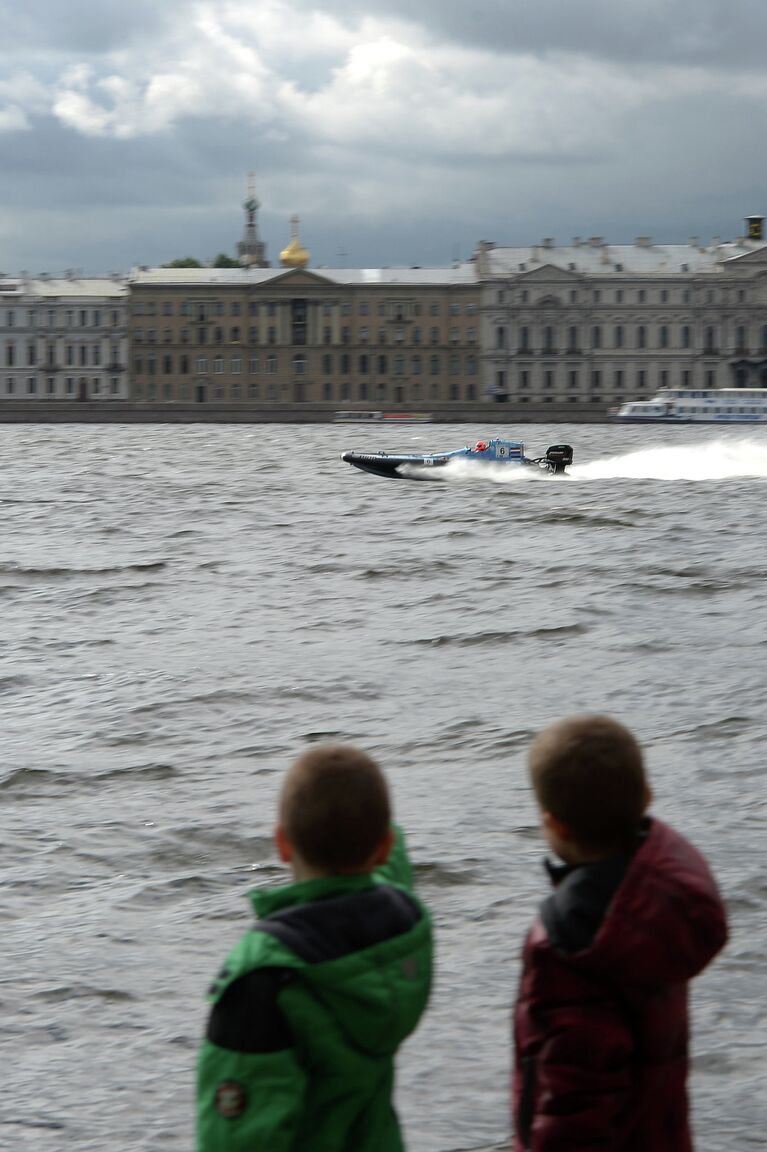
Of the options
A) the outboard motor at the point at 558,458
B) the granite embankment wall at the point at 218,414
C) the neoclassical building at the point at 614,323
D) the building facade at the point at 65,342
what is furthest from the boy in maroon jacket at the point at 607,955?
the building facade at the point at 65,342

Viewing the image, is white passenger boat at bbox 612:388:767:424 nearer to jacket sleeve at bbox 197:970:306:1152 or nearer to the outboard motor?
the outboard motor

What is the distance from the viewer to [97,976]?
212 inches

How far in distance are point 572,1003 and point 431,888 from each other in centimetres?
401

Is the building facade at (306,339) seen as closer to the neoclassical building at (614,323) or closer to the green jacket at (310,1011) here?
the neoclassical building at (614,323)

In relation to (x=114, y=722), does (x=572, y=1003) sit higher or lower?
higher

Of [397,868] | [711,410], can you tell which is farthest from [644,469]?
[397,868]

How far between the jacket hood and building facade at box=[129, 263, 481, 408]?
9603 cm

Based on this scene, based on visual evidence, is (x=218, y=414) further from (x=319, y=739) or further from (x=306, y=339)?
(x=319, y=739)

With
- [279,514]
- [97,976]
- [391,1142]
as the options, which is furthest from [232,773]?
[279,514]

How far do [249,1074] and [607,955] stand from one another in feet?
1.59

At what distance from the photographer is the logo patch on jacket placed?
2.25m

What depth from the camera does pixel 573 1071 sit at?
2.43 meters

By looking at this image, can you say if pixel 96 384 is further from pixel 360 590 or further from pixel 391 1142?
pixel 391 1142

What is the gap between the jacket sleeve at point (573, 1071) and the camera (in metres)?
2.41
